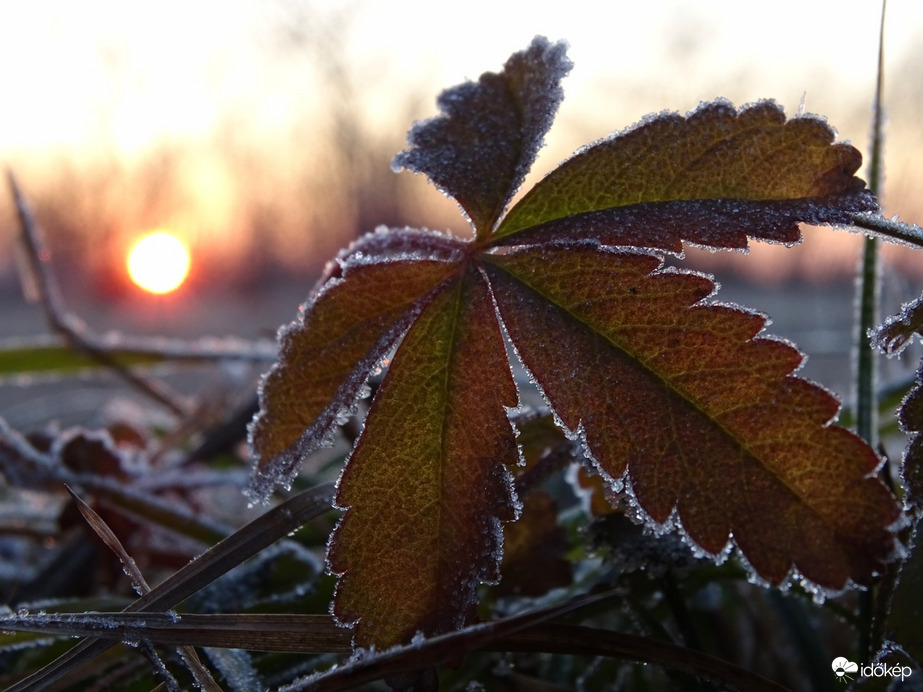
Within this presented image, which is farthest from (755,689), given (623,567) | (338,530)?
(338,530)

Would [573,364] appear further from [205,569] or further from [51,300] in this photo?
[51,300]

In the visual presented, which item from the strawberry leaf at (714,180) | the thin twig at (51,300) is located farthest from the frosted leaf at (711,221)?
the thin twig at (51,300)

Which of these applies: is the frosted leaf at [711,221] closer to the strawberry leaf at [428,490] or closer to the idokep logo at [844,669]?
the strawberry leaf at [428,490]

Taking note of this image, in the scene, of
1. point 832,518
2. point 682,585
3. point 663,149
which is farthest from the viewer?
point 682,585

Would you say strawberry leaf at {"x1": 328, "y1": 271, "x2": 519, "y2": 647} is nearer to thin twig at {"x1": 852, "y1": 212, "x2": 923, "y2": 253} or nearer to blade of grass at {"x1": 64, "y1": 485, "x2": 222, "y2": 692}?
blade of grass at {"x1": 64, "y1": 485, "x2": 222, "y2": 692}

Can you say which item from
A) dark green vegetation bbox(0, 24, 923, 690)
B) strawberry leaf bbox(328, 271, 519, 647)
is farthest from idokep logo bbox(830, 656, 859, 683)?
strawberry leaf bbox(328, 271, 519, 647)

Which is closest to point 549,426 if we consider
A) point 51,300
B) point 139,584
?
point 139,584

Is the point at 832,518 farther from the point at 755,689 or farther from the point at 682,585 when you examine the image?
the point at 682,585
